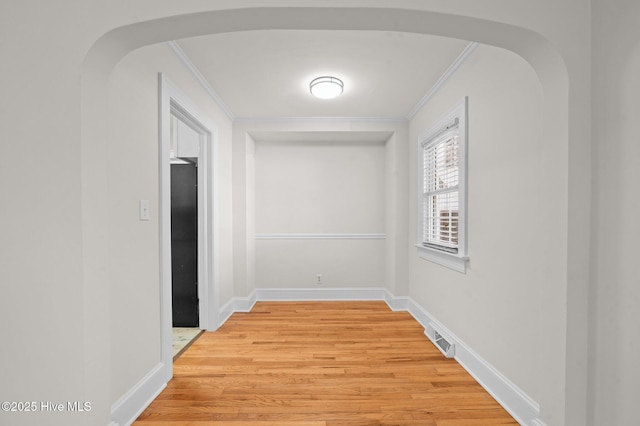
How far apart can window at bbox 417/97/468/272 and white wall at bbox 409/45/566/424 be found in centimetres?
8

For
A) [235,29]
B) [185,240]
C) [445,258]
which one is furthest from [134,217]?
[445,258]

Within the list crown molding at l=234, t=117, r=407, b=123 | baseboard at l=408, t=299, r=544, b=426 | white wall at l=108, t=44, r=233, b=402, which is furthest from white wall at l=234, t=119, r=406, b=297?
white wall at l=108, t=44, r=233, b=402

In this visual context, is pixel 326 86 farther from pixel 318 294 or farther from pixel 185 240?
pixel 318 294

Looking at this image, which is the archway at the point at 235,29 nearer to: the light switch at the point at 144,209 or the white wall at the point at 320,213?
the light switch at the point at 144,209

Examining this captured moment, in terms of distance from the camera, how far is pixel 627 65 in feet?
4.02

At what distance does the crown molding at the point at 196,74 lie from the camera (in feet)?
7.74

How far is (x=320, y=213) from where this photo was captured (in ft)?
15.4

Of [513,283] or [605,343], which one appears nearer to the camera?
[605,343]

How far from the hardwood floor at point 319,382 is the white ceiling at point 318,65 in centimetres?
255

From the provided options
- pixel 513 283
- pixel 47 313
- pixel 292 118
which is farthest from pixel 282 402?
pixel 292 118

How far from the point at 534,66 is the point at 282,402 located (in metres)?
2.45

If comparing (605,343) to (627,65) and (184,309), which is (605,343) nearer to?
(627,65)

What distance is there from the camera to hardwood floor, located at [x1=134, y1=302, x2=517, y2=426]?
1893 millimetres

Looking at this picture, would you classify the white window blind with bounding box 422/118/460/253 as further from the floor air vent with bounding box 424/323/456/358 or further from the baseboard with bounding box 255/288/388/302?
the baseboard with bounding box 255/288/388/302
